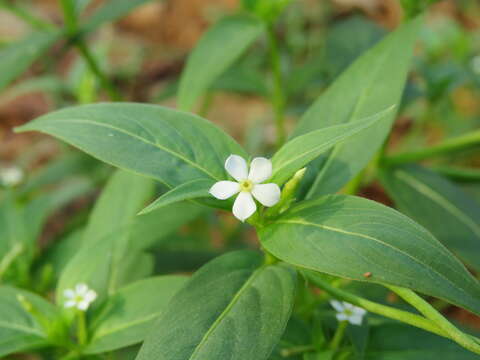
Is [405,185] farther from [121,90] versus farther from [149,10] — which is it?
[149,10]

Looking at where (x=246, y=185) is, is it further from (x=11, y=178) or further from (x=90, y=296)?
(x=11, y=178)

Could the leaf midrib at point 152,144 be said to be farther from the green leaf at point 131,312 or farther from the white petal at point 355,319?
the white petal at point 355,319

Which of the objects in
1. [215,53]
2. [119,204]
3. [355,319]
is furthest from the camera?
[215,53]

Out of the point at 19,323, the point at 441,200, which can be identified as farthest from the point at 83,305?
the point at 441,200

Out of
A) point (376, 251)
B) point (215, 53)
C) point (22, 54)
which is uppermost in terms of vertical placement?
point (22, 54)

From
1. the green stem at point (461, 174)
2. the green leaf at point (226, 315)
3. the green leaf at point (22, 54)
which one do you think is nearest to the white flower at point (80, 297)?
the green leaf at point (226, 315)

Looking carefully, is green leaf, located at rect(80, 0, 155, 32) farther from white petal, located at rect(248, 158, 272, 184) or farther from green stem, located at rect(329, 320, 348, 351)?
green stem, located at rect(329, 320, 348, 351)

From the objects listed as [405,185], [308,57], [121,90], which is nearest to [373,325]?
[405,185]
